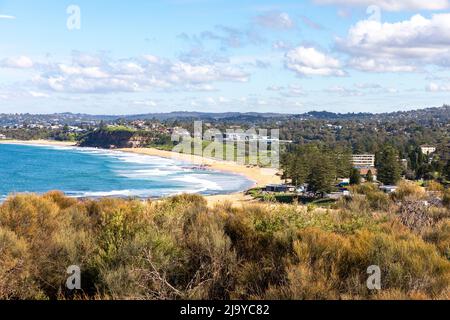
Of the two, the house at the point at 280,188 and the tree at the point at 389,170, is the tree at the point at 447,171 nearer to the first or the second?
the tree at the point at 389,170

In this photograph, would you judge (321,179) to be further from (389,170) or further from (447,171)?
(447,171)

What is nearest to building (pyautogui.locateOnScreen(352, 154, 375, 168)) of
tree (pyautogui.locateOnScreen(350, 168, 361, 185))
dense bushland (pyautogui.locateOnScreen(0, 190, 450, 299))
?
tree (pyautogui.locateOnScreen(350, 168, 361, 185))

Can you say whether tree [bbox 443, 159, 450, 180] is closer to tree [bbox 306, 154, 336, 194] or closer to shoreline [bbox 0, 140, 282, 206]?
tree [bbox 306, 154, 336, 194]

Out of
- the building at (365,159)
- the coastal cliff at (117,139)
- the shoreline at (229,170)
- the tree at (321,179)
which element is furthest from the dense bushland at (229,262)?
the coastal cliff at (117,139)

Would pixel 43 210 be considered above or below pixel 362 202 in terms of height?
above

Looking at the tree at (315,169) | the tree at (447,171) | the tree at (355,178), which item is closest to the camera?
the tree at (315,169)

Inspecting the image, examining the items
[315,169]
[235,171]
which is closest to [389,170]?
[315,169]

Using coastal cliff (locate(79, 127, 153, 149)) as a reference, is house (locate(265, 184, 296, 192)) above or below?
below

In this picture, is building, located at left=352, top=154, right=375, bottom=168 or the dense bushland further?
building, located at left=352, top=154, right=375, bottom=168
